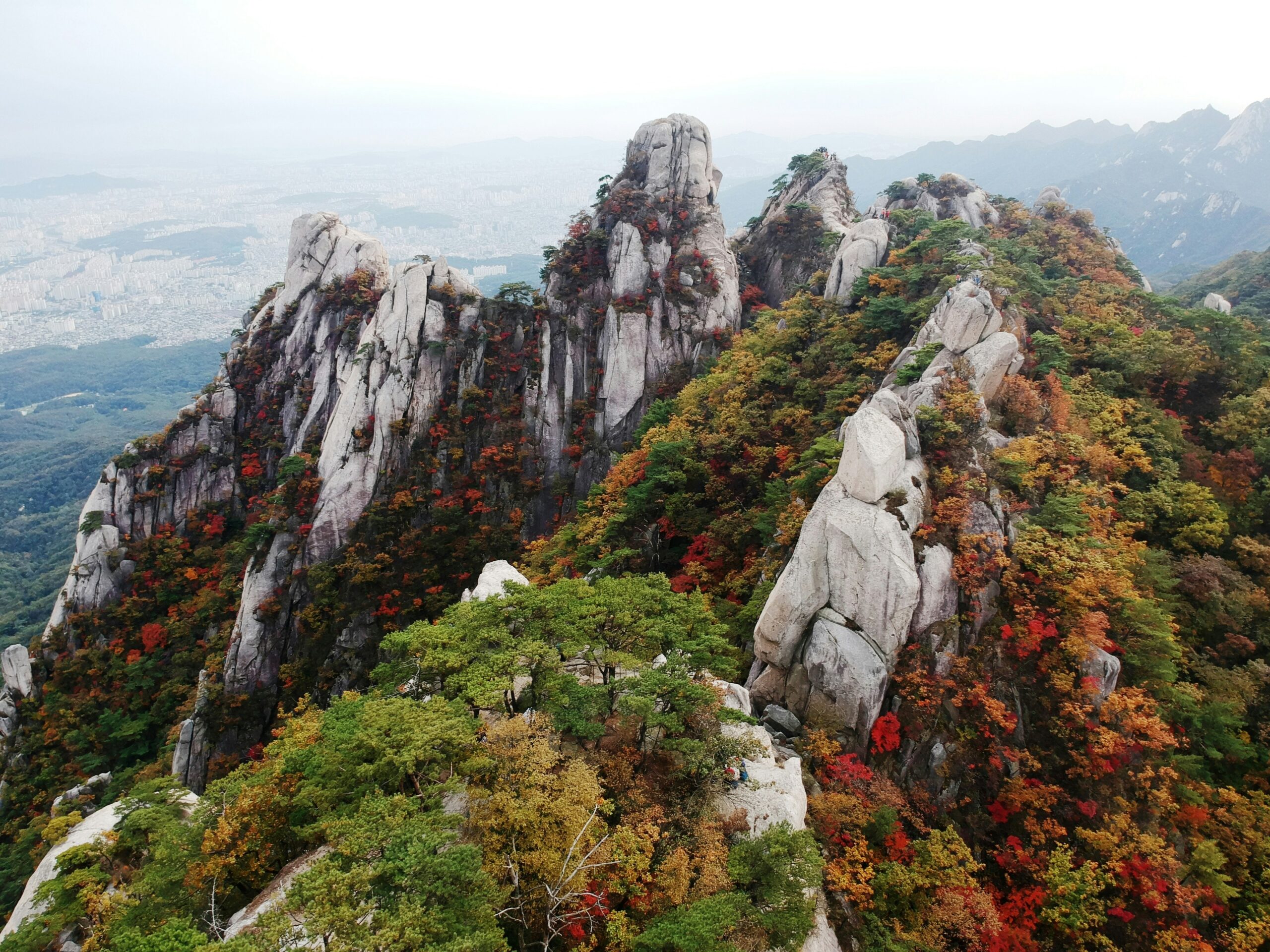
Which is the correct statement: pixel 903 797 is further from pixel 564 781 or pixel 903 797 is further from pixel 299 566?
pixel 299 566

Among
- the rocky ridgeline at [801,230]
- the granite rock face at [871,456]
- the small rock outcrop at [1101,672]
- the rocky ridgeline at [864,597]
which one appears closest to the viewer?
the small rock outcrop at [1101,672]

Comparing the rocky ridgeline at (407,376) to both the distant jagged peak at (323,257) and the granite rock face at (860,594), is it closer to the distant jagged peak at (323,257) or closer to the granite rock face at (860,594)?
the distant jagged peak at (323,257)

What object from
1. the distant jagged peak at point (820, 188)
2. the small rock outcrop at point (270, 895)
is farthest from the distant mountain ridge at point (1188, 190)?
the small rock outcrop at point (270, 895)

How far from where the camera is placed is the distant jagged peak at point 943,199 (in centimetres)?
4172

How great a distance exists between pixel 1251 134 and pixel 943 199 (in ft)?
630

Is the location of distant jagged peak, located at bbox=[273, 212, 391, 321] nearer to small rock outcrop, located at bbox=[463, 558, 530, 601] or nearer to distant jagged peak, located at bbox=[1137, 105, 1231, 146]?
small rock outcrop, located at bbox=[463, 558, 530, 601]

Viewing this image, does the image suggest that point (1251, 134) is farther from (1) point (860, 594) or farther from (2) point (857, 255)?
(1) point (860, 594)

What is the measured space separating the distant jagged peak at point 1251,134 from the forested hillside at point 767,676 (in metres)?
197

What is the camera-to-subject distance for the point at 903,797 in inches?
530

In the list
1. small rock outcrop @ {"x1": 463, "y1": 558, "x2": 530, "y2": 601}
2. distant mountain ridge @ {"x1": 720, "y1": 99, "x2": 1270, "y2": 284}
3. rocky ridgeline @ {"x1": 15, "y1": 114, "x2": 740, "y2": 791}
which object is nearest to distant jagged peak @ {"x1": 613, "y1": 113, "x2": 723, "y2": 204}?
rocky ridgeline @ {"x1": 15, "y1": 114, "x2": 740, "y2": 791}

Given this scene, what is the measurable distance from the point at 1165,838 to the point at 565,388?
33944 millimetres

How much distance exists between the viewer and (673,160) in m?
42.7

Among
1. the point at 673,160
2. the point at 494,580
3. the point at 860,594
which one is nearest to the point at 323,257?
the point at 673,160

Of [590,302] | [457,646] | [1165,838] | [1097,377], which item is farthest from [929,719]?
[590,302]
